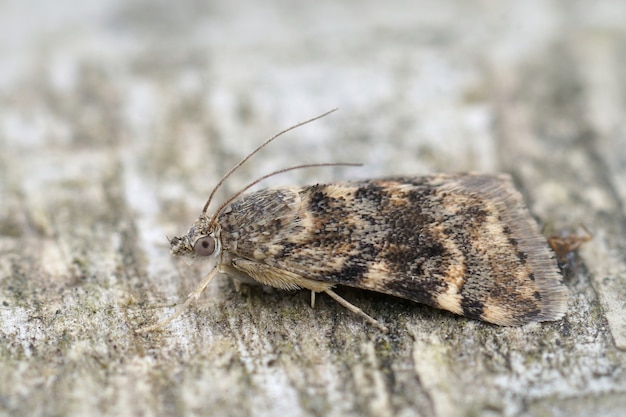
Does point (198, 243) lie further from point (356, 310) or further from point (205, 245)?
point (356, 310)

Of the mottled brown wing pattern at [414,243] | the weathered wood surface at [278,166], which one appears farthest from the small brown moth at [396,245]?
the weathered wood surface at [278,166]

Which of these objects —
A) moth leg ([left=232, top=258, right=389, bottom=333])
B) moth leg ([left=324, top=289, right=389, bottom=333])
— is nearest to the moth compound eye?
moth leg ([left=232, top=258, right=389, bottom=333])

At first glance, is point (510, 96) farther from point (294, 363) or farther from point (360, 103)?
point (294, 363)

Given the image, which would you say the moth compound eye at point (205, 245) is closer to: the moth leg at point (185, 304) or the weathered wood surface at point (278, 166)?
the moth leg at point (185, 304)

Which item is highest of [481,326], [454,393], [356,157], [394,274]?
[356,157]

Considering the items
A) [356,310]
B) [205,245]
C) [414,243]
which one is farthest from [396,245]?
[205,245]

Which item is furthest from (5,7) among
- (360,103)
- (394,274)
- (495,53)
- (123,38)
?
(394,274)

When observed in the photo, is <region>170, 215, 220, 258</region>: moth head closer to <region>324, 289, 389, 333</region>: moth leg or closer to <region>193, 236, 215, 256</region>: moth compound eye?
<region>193, 236, 215, 256</region>: moth compound eye
